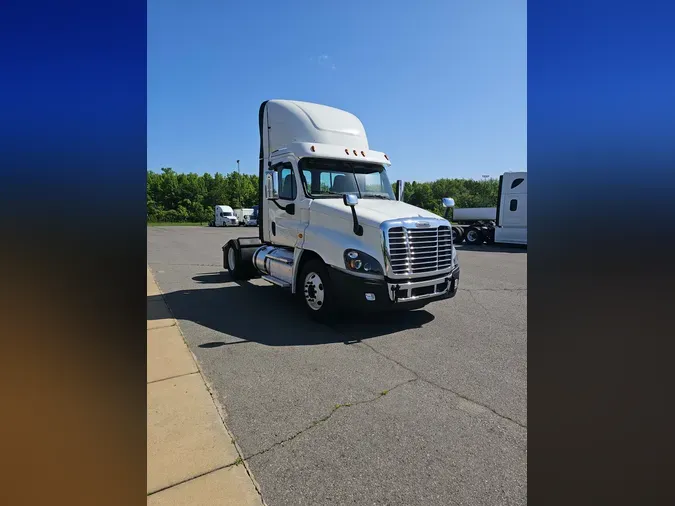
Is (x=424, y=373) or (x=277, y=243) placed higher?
(x=277, y=243)

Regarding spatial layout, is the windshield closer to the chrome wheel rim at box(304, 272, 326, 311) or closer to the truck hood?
the truck hood

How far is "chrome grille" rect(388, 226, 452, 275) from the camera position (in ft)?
17.3

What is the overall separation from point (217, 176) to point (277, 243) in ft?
224

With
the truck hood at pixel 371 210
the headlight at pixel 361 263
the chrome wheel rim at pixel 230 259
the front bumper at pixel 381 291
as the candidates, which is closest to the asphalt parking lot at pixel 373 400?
the front bumper at pixel 381 291

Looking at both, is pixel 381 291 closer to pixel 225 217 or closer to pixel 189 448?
pixel 189 448

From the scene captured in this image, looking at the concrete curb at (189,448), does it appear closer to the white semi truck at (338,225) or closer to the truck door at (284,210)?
the white semi truck at (338,225)

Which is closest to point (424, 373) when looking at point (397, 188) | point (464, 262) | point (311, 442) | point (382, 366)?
point (382, 366)

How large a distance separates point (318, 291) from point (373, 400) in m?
2.63

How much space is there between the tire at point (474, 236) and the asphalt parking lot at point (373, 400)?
50.6 feet

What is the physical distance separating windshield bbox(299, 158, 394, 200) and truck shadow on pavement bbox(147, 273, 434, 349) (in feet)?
6.94

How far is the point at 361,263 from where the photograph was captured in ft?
17.3
